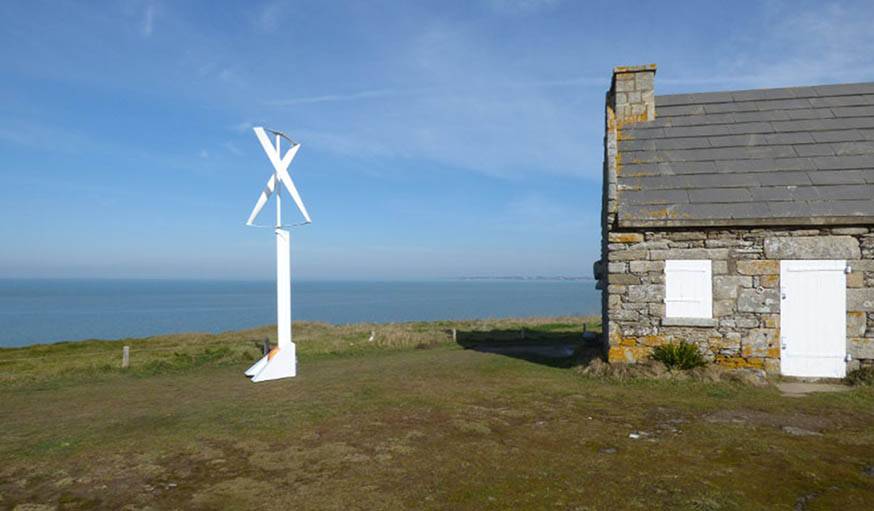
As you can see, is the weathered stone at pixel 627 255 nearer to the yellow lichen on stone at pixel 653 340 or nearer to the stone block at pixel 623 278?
the stone block at pixel 623 278

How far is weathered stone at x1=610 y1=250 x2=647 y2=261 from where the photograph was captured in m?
11.3

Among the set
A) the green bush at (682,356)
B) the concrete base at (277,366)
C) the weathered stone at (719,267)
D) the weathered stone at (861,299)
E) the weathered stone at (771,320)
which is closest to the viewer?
the weathered stone at (861,299)

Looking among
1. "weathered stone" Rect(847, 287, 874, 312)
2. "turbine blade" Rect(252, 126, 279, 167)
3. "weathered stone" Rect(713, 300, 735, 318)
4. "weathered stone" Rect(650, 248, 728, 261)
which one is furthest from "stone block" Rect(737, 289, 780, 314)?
"turbine blade" Rect(252, 126, 279, 167)

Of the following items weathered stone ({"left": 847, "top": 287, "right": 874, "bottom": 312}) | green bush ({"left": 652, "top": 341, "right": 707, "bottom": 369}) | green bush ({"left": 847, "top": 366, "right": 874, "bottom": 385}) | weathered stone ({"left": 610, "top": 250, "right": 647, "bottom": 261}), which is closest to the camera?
green bush ({"left": 847, "top": 366, "right": 874, "bottom": 385})

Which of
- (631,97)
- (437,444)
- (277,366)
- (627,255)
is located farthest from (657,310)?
(277,366)

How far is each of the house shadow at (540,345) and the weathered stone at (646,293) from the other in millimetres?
1953

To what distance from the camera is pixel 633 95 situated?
44.8 feet

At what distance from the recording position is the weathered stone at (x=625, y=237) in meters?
11.4

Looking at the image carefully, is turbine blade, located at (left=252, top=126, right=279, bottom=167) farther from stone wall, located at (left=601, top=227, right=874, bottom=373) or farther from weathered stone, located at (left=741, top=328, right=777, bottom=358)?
weathered stone, located at (left=741, top=328, right=777, bottom=358)

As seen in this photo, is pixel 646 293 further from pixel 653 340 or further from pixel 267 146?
pixel 267 146

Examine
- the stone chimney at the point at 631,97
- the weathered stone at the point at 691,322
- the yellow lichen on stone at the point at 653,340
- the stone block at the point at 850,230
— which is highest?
the stone chimney at the point at 631,97

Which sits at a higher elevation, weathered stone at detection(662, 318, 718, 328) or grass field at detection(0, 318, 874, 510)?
weathered stone at detection(662, 318, 718, 328)

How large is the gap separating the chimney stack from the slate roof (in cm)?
31

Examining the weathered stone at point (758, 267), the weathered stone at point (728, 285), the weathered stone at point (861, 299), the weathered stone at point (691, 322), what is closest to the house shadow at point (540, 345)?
the weathered stone at point (691, 322)
